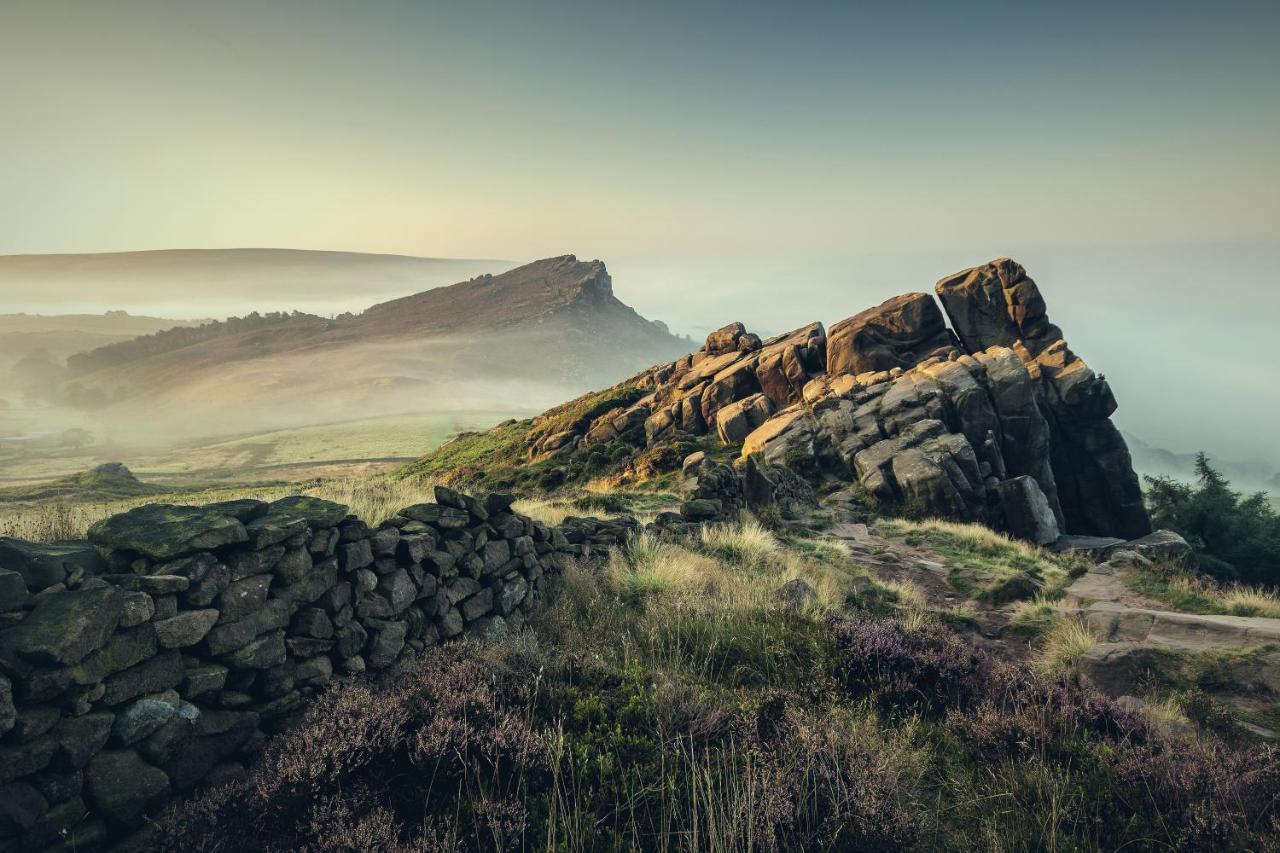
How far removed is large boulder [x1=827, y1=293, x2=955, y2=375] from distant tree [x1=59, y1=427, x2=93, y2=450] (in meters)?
119

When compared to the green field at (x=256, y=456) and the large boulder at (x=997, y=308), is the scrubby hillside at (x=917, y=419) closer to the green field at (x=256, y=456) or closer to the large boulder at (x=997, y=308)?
the large boulder at (x=997, y=308)

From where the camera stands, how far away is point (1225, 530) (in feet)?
111

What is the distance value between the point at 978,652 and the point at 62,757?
32.2ft

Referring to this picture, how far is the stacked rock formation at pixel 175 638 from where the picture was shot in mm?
4031

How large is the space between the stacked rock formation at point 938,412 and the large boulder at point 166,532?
27308 millimetres

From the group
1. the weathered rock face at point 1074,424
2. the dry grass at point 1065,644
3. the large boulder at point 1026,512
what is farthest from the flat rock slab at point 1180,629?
the weathered rock face at point 1074,424

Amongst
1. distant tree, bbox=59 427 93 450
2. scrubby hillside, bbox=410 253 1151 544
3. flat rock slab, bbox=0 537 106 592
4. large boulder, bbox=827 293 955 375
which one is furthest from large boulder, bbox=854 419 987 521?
distant tree, bbox=59 427 93 450

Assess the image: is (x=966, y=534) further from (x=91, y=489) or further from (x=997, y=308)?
(x=91, y=489)

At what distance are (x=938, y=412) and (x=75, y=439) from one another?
132902 mm

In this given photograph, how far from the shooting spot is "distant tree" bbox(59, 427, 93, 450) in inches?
3636

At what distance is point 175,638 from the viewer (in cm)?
487

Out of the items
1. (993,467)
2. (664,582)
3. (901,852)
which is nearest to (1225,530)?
(993,467)

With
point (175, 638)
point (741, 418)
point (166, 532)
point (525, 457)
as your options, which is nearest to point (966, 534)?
point (741, 418)

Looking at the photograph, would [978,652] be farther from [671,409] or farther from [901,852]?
[671,409]
